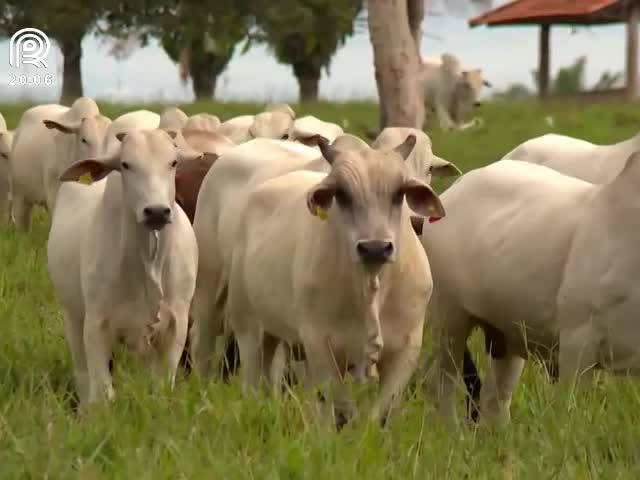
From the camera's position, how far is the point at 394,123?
1587 cm

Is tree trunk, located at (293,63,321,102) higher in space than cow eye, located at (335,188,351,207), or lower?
lower

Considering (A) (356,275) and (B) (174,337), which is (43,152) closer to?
(B) (174,337)

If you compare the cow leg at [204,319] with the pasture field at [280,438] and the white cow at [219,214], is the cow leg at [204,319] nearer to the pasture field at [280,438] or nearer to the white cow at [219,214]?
the white cow at [219,214]

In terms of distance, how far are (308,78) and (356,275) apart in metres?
32.2

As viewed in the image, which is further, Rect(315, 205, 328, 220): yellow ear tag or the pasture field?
Rect(315, 205, 328, 220): yellow ear tag

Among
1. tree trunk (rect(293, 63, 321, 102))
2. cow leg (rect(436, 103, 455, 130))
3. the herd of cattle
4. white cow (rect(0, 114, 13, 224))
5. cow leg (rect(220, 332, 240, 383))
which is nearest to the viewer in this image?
the herd of cattle

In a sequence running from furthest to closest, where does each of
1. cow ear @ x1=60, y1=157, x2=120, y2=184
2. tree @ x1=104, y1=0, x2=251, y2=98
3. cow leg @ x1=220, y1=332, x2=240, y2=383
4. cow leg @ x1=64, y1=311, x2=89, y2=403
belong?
tree @ x1=104, y1=0, x2=251, y2=98
cow leg @ x1=220, y1=332, x2=240, y2=383
cow leg @ x1=64, y1=311, x2=89, y2=403
cow ear @ x1=60, y1=157, x2=120, y2=184

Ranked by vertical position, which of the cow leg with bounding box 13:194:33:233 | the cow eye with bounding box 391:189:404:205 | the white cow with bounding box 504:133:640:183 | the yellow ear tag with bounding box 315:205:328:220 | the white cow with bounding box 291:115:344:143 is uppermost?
the cow eye with bounding box 391:189:404:205

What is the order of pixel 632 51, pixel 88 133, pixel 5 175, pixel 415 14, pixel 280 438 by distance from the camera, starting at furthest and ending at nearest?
Answer: pixel 632 51
pixel 415 14
pixel 5 175
pixel 88 133
pixel 280 438

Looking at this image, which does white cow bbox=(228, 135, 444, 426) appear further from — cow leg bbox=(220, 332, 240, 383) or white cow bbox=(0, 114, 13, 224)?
white cow bbox=(0, 114, 13, 224)

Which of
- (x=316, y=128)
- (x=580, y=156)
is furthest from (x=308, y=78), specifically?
(x=580, y=156)

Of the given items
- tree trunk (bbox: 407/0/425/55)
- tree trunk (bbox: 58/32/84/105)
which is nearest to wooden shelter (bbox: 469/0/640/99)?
tree trunk (bbox: 58/32/84/105)

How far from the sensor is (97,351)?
686cm

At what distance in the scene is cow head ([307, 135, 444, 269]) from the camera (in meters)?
5.90
